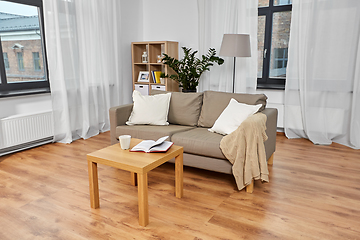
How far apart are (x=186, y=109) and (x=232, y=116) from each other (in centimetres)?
69

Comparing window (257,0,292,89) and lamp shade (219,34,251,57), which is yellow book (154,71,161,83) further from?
window (257,0,292,89)

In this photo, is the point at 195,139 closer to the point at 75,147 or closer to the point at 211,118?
the point at 211,118

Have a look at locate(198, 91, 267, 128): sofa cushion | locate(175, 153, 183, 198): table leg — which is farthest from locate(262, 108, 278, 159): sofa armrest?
locate(175, 153, 183, 198): table leg

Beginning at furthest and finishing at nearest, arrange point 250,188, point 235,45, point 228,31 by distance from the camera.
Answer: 1. point 228,31
2. point 235,45
3. point 250,188

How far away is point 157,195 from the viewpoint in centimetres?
244

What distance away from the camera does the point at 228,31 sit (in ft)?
14.4

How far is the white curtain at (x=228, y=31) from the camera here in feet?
13.9

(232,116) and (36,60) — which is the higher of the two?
(36,60)

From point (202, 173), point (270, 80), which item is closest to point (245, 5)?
point (270, 80)

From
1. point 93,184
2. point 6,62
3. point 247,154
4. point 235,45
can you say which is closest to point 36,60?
point 6,62

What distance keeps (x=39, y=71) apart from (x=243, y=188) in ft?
10.7

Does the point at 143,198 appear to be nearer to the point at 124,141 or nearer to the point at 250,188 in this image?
the point at 124,141

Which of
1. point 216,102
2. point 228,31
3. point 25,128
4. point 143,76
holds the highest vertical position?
point 228,31

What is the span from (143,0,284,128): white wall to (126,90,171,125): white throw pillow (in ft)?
6.16
